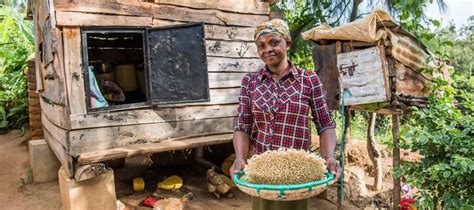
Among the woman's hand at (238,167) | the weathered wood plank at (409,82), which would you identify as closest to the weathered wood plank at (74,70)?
the woman's hand at (238,167)

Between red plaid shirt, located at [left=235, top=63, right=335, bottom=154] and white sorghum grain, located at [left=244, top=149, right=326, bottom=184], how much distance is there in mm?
299

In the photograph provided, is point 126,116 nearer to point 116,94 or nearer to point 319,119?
point 116,94

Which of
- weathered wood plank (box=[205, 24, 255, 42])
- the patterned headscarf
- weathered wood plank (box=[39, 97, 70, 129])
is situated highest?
weathered wood plank (box=[205, 24, 255, 42])

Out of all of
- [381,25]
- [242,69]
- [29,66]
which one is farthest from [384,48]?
[29,66]

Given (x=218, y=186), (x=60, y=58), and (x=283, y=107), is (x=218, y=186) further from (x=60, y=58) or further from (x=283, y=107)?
(x=283, y=107)

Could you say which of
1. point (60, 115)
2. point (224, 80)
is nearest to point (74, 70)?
point (60, 115)

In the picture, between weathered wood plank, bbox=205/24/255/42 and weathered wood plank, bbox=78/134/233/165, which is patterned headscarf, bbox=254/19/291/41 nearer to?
weathered wood plank, bbox=78/134/233/165

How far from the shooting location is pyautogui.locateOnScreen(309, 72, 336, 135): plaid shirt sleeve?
205 cm

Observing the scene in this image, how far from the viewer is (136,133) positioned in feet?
14.4

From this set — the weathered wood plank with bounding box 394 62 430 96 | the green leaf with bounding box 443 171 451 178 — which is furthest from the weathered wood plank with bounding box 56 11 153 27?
the green leaf with bounding box 443 171 451 178

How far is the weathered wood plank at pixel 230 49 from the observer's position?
4941mm

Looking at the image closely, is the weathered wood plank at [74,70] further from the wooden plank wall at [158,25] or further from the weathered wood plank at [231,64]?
the weathered wood plank at [231,64]

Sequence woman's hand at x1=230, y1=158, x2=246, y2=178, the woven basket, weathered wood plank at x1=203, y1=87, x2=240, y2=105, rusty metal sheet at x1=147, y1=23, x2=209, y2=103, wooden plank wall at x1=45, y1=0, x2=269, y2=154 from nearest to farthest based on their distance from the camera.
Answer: the woven basket, woman's hand at x1=230, y1=158, x2=246, y2=178, wooden plank wall at x1=45, y1=0, x2=269, y2=154, rusty metal sheet at x1=147, y1=23, x2=209, y2=103, weathered wood plank at x1=203, y1=87, x2=240, y2=105

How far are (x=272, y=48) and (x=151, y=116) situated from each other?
284cm
